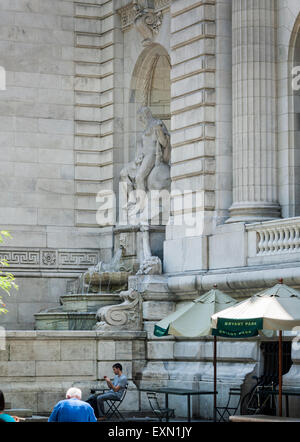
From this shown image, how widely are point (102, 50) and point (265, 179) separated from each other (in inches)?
365

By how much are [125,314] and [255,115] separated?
19.7 feet

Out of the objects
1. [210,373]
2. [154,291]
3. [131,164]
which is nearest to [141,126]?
[131,164]

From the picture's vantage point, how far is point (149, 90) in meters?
36.1

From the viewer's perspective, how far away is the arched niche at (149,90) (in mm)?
35656

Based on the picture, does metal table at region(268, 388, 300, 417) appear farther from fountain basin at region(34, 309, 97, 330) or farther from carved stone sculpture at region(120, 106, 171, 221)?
carved stone sculpture at region(120, 106, 171, 221)

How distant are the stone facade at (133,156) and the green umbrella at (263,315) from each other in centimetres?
377

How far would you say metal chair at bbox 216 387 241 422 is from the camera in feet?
90.3

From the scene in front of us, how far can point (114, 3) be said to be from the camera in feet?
119

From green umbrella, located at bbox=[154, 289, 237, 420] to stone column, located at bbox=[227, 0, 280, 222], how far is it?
3842 mm

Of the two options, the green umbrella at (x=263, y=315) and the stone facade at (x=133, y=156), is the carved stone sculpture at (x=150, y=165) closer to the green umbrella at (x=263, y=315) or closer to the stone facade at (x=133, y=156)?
the stone facade at (x=133, y=156)

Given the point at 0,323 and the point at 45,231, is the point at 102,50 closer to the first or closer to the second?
the point at 45,231

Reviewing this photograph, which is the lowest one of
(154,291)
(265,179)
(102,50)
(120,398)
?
(120,398)

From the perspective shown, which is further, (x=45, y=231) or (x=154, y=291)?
(x=45, y=231)
